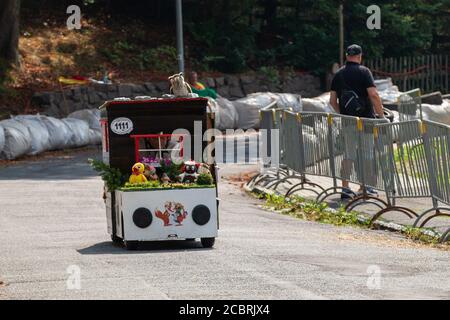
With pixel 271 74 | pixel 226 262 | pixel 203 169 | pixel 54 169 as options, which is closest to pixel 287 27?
pixel 271 74

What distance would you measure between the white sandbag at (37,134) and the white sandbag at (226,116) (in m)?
6.22

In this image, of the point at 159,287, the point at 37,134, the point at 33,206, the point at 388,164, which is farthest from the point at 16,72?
the point at 159,287

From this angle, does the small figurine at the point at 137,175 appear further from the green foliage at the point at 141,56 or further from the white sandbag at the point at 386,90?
the green foliage at the point at 141,56

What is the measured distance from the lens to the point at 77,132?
3384cm

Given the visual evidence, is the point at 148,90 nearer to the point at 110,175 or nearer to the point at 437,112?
the point at 437,112

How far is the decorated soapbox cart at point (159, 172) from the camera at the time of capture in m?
14.2

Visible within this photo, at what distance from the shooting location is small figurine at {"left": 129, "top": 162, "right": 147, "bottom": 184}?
14281 millimetres

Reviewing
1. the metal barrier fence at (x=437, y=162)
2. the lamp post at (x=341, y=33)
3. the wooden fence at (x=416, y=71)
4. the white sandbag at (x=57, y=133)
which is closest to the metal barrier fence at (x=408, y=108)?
A: the white sandbag at (x=57, y=133)

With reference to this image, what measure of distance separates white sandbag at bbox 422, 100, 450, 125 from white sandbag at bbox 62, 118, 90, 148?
27.1 ft

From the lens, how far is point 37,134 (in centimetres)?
3216
